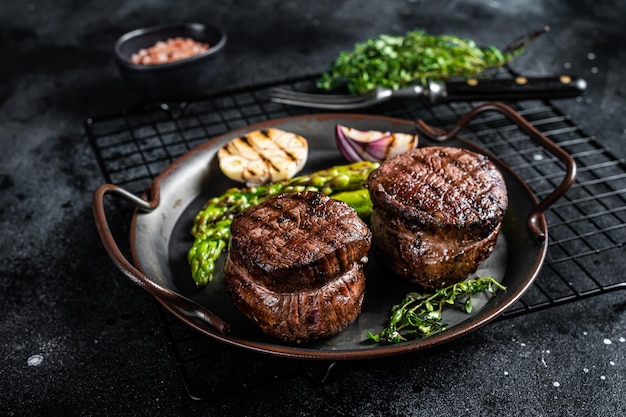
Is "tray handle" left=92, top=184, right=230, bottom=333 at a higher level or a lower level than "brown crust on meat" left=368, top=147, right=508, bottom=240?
lower

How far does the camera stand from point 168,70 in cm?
507

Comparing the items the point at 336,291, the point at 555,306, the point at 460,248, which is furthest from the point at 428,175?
the point at 555,306

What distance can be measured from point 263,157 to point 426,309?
1.49m

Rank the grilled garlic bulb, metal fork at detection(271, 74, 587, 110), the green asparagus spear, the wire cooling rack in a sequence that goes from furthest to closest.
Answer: metal fork at detection(271, 74, 587, 110), the grilled garlic bulb, the green asparagus spear, the wire cooling rack

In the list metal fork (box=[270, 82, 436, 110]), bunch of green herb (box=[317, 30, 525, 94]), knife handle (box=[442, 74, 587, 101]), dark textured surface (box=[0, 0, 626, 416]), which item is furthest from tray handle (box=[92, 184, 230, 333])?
knife handle (box=[442, 74, 587, 101])

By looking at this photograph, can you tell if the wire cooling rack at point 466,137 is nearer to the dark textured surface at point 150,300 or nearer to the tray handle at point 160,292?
the dark textured surface at point 150,300

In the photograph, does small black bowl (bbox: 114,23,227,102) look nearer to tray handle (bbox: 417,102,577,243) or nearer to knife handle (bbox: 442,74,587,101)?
knife handle (bbox: 442,74,587,101)

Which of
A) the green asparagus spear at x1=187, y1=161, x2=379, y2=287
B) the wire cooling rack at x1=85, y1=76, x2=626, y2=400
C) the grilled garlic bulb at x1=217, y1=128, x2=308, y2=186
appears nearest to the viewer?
the wire cooling rack at x1=85, y1=76, x2=626, y2=400

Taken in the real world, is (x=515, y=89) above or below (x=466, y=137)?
above

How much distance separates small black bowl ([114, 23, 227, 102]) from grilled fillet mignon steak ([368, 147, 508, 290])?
91.9 inches

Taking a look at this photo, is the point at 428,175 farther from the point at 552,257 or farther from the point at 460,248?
the point at 552,257

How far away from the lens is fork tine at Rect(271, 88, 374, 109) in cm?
506

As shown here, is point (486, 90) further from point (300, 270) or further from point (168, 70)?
point (300, 270)

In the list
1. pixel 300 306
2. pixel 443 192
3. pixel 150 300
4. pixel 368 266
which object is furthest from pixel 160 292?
pixel 443 192
